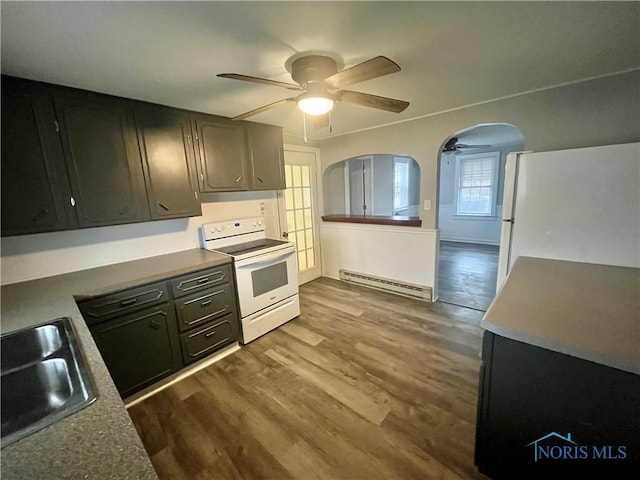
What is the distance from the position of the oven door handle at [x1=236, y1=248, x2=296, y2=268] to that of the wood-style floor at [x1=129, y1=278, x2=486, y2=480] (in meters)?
0.80

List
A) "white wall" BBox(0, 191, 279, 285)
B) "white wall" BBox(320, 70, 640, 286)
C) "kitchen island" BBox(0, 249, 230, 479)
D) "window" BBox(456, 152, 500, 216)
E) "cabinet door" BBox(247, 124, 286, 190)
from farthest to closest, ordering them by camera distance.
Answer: "window" BBox(456, 152, 500, 216)
"cabinet door" BBox(247, 124, 286, 190)
"white wall" BBox(320, 70, 640, 286)
"white wall" BBox(0, 191, 279, 285)
"kitchen island" BBox(0, 249, 230, 479)

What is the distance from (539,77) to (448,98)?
24.7 inches

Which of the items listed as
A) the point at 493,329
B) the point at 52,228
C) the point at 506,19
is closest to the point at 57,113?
the point at 52,228

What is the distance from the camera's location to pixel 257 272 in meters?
2.61

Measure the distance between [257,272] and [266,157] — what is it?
126 centimetres

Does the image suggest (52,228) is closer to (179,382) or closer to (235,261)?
(235,261)

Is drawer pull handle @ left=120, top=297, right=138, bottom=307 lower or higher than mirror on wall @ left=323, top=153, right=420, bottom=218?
lower

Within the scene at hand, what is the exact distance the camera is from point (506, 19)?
123 cm

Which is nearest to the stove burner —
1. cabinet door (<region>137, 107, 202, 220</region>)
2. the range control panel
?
the range control panel

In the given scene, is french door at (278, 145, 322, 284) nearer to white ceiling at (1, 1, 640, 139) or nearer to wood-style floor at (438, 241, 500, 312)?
white ceiling at (1, 1, 640, 139)

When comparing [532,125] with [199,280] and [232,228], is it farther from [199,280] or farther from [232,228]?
[199,280]

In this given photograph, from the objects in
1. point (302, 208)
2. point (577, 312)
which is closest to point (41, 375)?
point (577, 312)

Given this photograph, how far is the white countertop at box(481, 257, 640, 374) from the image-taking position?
974mm

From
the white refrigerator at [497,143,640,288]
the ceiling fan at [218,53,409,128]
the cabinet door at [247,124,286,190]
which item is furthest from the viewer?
the cabinet door at [247,124,286,190]
